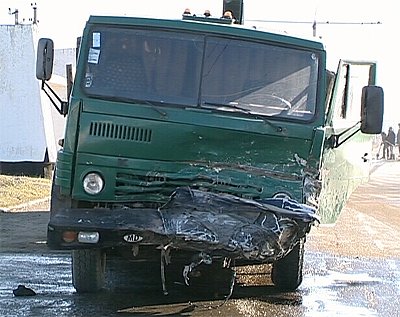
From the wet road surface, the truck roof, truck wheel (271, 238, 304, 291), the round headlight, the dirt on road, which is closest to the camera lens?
the round headlight

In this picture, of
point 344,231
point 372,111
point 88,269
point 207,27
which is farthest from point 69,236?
point 344,231

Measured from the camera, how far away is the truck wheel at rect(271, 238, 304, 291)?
8867 millimetres

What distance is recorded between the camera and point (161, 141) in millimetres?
7852

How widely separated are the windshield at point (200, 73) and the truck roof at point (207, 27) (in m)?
0.06

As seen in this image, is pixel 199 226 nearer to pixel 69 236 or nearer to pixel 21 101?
pixel 69 236

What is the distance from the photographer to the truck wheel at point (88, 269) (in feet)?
27.2

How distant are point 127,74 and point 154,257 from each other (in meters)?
1.72

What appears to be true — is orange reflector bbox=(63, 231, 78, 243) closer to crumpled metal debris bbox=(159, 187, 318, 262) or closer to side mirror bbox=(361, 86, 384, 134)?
crumpled metal debris bbox=(159, 187, 318, 262)

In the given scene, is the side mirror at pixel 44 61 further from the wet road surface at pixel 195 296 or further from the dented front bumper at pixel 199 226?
the wet road surface at pixel 195 296

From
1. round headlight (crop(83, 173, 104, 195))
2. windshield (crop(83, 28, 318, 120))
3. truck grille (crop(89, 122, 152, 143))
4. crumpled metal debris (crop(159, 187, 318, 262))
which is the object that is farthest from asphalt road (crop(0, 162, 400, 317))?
windshield (crop(83, 28, 318, 120))

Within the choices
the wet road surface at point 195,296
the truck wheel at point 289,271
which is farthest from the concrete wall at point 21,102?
the truck wheel at point 289,271

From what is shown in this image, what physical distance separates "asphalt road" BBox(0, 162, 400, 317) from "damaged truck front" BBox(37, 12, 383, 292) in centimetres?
46

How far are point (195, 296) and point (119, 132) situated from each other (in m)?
1.97

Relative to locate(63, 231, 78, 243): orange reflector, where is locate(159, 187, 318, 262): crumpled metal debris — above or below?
above
